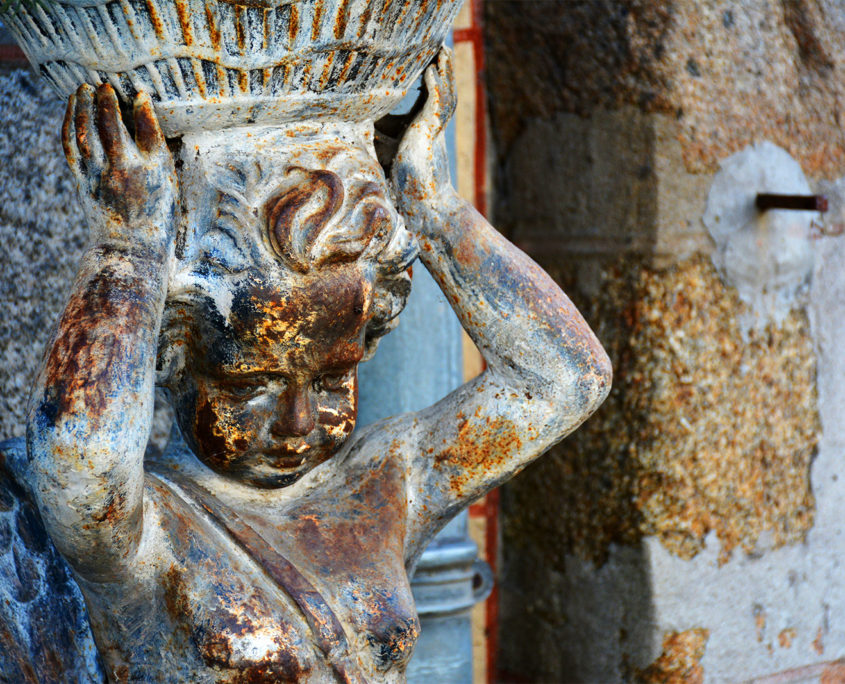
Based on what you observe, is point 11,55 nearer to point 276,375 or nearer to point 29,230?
point 29,230

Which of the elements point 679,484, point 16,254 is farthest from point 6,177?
point 679,484

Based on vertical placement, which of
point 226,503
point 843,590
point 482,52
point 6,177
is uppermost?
point 482,52

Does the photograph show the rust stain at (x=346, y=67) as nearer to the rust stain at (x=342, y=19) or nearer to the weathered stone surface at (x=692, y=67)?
the rust stain at (x=342, y=19)

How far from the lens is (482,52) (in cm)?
217

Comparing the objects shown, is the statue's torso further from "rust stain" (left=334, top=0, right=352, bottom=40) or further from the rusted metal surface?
the rusted metal surface

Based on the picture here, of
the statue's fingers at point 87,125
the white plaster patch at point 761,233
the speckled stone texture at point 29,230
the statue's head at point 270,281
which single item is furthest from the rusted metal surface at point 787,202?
the statue's fingers at point 87,125

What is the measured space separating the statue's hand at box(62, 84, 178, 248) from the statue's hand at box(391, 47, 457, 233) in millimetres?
298

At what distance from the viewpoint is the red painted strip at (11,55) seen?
177cm

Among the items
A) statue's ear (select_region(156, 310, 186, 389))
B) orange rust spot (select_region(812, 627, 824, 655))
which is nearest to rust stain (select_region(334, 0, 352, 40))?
statue's ear (select_region(156, 310, 186, 389))

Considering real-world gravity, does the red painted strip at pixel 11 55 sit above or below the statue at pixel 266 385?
above

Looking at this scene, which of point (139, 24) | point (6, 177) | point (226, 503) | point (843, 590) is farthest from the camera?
point (843, 590)

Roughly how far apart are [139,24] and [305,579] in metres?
0.61

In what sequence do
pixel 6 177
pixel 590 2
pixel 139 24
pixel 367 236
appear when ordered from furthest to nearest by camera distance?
pixel 590 2, pixel 6 177, pixel 367 236, pixel 139 24

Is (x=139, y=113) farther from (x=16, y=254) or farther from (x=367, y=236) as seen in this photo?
(x=16, y=254)
